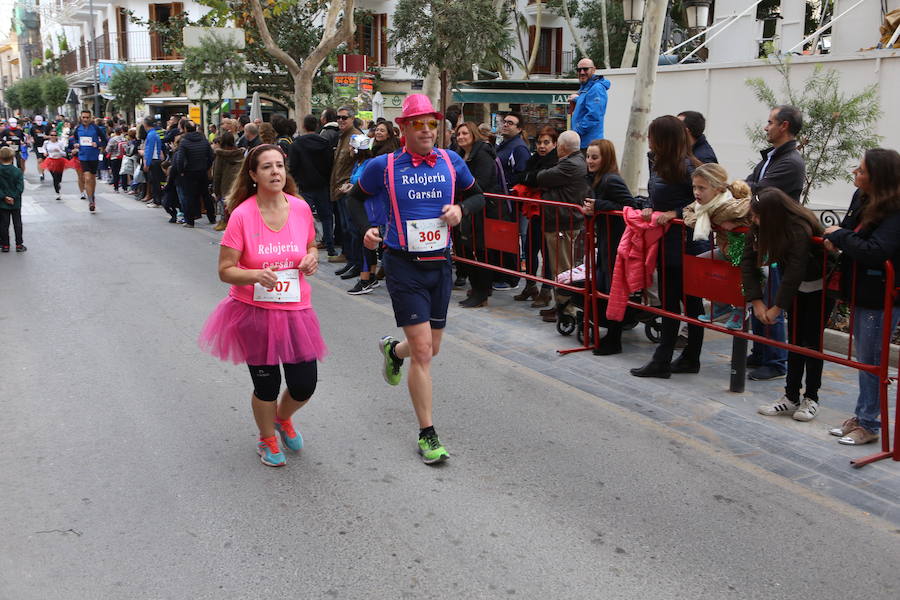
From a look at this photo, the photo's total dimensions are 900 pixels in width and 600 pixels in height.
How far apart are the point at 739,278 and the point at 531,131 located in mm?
19978

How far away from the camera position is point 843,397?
20.5ft

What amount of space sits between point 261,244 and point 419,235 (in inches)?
36.2

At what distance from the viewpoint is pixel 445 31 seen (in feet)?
47.1

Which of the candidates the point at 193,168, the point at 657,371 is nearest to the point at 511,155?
the point at 657,371

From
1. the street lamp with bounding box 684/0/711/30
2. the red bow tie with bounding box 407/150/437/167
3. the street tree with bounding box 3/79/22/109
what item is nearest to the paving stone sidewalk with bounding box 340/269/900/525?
the red bow tie with bounding box 407/150/437/167

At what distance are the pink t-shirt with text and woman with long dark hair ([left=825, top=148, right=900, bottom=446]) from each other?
3.08 meters

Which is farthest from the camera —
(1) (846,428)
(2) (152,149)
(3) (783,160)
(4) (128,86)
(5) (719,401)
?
(4) (128,86)

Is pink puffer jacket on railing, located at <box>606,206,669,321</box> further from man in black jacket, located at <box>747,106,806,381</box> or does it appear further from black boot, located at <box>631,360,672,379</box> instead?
man in black jacket, located at <box>747,106,806,381</box>

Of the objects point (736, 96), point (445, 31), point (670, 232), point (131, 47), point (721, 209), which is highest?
point (131, 47)

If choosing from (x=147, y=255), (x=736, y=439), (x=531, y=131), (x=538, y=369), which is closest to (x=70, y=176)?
(x=531, y=131)

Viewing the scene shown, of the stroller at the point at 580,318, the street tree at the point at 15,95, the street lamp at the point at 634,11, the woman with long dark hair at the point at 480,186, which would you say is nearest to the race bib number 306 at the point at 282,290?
the stroller at the point at 580,318

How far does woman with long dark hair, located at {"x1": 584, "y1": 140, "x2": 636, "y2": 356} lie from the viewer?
7.08 metres

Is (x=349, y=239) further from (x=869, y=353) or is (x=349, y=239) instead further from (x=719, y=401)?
(x=869, y=353)

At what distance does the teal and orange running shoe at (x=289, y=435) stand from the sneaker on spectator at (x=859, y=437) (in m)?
3.27
